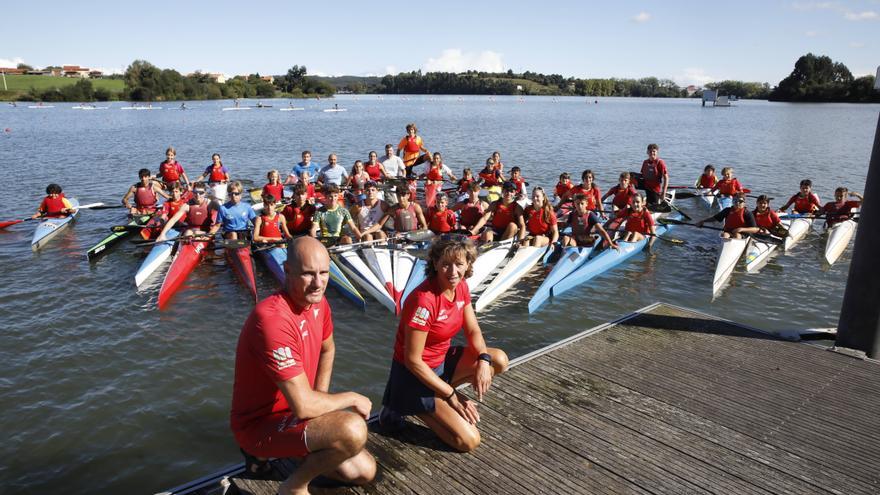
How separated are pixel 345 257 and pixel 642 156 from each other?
90.5ft

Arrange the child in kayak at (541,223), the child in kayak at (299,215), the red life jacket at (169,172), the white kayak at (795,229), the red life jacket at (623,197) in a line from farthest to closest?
the red life jacket at (169,172)
the red life jacket at (623,197)
the white kayak at (795,229)
the child in kayak at (299,215)
the child in kayak at (541,223)

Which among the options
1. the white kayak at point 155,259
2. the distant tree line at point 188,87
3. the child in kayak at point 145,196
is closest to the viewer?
the white kayak at point 155,259

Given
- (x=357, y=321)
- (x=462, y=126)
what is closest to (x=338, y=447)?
(x=357, y=321)

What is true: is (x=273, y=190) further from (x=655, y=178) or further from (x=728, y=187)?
(x=728, y=187)

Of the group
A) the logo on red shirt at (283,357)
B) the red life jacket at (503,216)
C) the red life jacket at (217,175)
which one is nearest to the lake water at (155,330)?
the red life jacket at (503,216)

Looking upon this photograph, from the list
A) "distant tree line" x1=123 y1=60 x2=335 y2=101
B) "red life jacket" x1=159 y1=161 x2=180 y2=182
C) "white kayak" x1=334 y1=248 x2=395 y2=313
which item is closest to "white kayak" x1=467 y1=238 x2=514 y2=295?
"white kayak" x1=334 y1=248 x2=395 y2=313

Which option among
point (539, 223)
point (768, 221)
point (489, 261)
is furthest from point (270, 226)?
point (768, 221)

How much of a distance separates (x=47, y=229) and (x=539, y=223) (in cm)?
1208

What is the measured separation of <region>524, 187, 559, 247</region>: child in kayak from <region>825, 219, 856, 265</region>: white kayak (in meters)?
6.62

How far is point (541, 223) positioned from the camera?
11.5 m

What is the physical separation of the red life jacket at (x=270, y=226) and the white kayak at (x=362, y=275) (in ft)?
4.76

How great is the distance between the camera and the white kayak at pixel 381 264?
31.3 ft

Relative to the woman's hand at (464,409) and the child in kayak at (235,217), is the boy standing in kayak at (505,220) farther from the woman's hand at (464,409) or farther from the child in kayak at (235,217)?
the woman's hand at (464,409)

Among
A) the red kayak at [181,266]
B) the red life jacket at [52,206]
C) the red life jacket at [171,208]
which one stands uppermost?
the red life jacket at [171,208]
